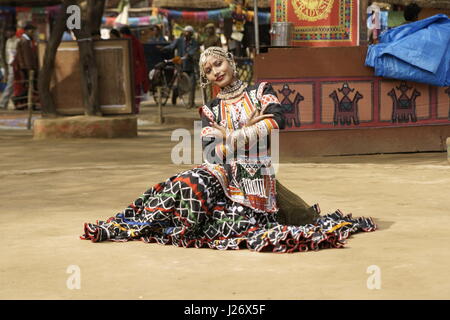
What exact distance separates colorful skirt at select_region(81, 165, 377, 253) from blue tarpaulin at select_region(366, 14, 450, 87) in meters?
4.80

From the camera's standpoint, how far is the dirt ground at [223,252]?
4.44 meters

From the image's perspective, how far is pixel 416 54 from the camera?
33.6ft

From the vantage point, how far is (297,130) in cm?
1042

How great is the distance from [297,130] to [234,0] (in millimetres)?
10994

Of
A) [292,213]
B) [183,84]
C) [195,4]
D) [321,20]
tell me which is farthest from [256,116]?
[195,4]

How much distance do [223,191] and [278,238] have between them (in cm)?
55

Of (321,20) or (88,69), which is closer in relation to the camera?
(321,20)

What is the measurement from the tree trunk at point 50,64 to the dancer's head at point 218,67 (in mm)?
7397

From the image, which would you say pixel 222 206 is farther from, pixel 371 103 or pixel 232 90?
pixel 371 103

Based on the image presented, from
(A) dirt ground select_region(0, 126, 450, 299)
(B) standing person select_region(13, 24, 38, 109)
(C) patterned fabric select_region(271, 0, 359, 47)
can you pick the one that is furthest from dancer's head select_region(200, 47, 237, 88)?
(B) standing person select_region(13, 24, 38, 109)
